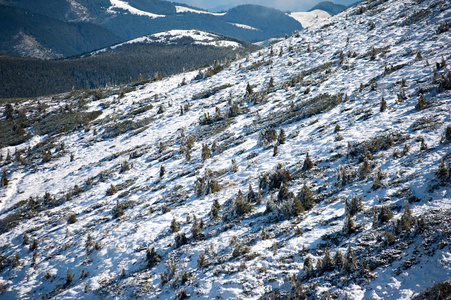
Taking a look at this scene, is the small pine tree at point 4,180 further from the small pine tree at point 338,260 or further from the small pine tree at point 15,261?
the small pine tree at point 338,260

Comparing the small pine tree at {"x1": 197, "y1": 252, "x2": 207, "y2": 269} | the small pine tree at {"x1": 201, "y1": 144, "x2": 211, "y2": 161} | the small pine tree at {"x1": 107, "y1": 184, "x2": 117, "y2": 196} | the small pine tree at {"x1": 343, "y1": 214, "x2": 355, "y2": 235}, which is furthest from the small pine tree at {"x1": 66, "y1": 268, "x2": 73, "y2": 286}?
the small pine tree at {"x1": 343, "y1": 214, "x2": 355, "y2": 235}

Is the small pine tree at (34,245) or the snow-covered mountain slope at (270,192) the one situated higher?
the snow-covered mountain slope at (270,192)

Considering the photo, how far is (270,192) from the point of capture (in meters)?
11.5

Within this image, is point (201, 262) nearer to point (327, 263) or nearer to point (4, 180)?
point (327, 263)

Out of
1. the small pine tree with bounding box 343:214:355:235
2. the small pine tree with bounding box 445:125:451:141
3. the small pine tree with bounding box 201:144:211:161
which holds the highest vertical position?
the small pine tree with bounding box 445:125:451:141

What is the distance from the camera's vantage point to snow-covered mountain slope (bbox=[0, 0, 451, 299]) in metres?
6.84

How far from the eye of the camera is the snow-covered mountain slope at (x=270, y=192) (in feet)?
22.4

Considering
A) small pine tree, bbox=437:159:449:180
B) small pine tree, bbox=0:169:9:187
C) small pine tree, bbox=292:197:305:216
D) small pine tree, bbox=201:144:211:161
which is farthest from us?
small pine tree, bbox=0:169:9:187

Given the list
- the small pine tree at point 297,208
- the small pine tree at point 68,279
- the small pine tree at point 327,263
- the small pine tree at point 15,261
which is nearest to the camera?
the small pine tree at point 327,263

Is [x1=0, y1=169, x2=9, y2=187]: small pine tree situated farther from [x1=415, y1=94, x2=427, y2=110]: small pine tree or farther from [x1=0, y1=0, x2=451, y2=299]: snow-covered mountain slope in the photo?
[x1=415, y1=94, x2=427, y2=110]: small pine tree

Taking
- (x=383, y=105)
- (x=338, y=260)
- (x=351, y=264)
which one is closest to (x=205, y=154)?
(x=383, y=105)

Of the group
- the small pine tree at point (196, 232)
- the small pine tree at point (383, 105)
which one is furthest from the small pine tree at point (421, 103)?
the small pine tree at point (196, 232)

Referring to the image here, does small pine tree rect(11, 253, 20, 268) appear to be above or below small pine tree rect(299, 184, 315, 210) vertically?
below

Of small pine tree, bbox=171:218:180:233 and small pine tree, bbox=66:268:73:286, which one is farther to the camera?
small pine tree, bbox=171:218:180:233
